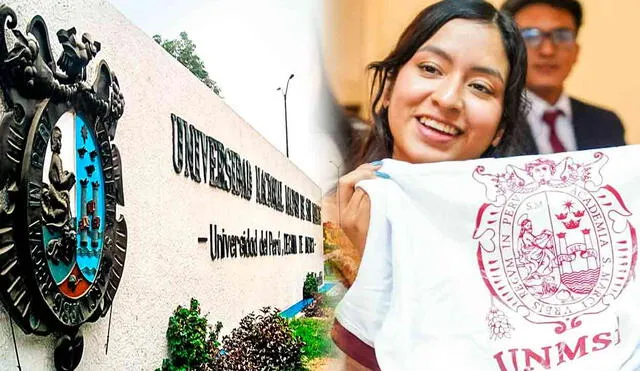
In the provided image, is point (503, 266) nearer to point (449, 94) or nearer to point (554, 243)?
point (554, 243)

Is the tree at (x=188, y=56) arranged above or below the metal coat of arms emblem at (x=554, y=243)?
above

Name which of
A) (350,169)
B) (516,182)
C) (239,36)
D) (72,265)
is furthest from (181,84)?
(516,182)

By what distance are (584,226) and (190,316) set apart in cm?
151

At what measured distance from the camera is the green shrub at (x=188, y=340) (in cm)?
280

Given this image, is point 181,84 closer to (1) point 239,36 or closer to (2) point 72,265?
(1) point 239,36

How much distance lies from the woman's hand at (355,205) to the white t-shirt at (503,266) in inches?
0.8

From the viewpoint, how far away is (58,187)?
2.00m

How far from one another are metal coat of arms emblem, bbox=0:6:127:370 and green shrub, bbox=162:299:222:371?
1.55 feet

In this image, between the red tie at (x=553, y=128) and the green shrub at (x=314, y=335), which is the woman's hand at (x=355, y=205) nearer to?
the green shrub at (x=314, y=335)

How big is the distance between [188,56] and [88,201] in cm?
75

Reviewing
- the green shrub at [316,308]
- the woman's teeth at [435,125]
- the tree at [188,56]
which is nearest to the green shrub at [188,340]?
the green shrub at [316,308]

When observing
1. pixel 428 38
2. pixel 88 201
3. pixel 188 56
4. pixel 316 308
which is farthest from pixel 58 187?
pixel 428 38

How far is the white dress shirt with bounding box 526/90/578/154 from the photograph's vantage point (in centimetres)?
194

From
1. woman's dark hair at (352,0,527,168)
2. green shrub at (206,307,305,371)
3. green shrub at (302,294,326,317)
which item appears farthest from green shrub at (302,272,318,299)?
woman's dark hair at (352,0,527,168)
